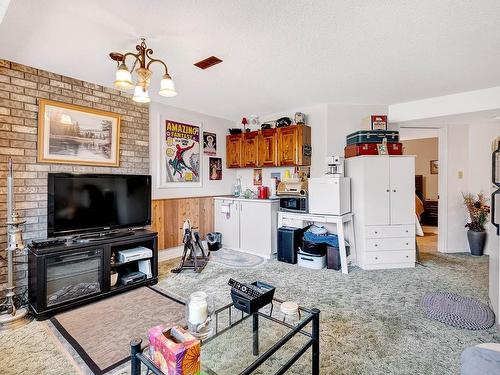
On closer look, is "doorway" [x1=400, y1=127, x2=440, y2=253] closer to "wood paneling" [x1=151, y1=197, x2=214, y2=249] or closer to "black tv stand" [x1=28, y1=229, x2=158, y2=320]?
"wood paneling" [x1=151, y1=197, x2=214, y2=249]

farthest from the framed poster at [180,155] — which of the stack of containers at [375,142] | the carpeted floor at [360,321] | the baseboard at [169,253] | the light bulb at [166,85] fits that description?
the stack of containers at [375,142]

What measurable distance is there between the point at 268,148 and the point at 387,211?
2019 millimetres

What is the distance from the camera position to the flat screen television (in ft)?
8.42

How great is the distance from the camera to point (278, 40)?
88.6 inches

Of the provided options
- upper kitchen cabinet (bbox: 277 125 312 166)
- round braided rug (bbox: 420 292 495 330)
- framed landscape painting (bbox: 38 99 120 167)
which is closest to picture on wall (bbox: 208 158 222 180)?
upper kitchen cabinet (bbox: 277 125 312 166)

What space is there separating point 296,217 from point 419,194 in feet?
16.5

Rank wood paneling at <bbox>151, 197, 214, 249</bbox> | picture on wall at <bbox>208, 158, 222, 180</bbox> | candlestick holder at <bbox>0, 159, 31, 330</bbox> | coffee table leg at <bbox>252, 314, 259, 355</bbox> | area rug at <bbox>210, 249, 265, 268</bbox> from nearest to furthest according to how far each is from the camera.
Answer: coffee table leg at <bbox>252, 314, 259, 355</bbox> < candlestick holder at <bbox>0, 159, 31, 330</bbox> < area rug at <bbox>210, 249, 265, 268</bbox> < wood paneling at <bbox>151, 197, 214, 249</bbox> < picture on wall at <bbox>208, 158, 222, 180</bbox>

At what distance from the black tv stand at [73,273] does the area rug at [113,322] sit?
0.09 meters

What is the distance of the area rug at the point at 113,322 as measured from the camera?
1835 mm

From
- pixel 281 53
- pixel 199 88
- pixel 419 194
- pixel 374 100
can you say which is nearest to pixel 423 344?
pixel 281 53

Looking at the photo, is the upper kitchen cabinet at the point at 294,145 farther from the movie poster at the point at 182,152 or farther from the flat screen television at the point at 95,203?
the flat screen television at the point at 95,203

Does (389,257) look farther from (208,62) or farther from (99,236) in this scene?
(99,236)

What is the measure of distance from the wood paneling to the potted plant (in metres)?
4.15

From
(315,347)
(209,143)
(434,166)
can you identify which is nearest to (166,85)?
(315,347)
